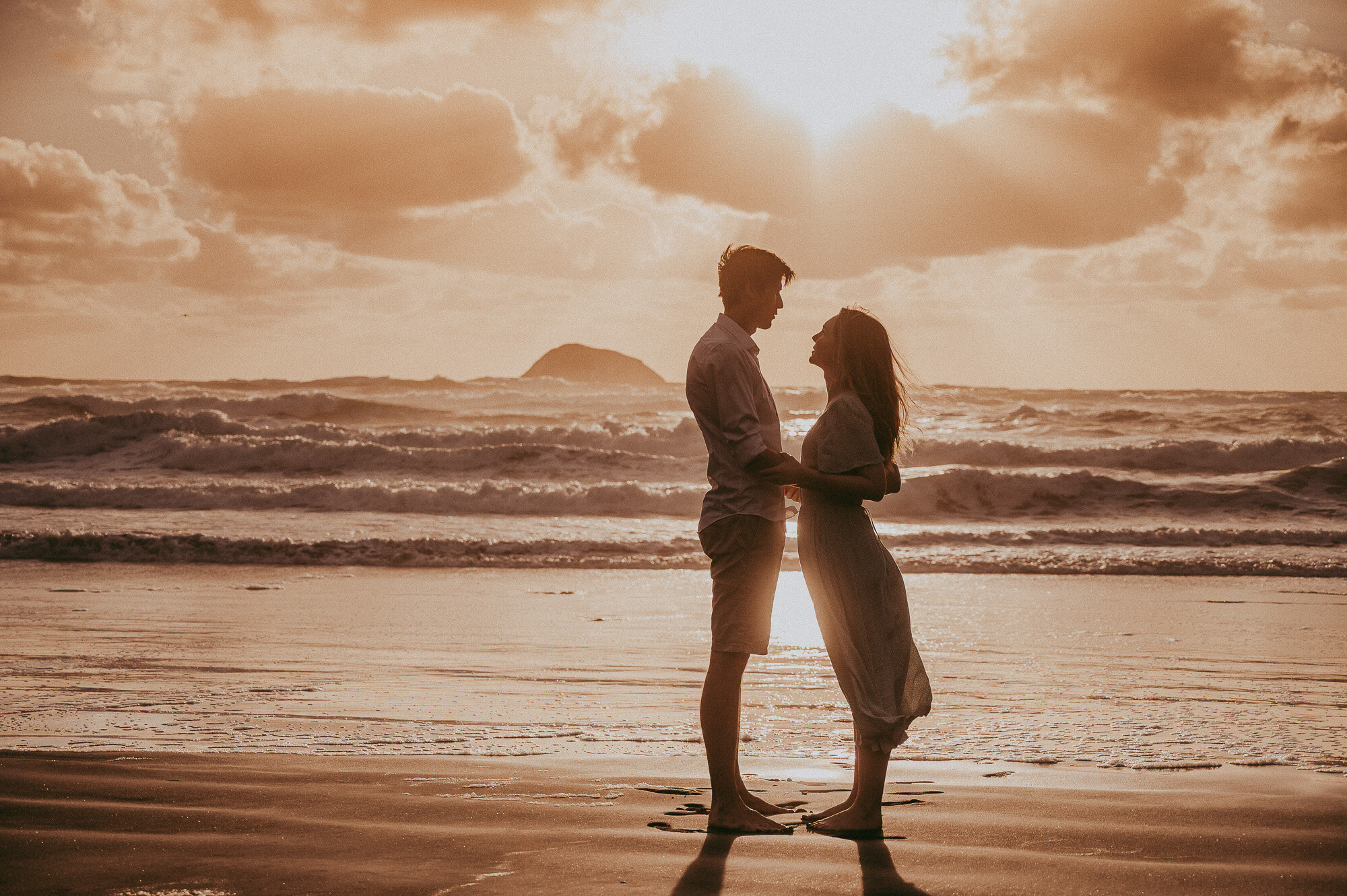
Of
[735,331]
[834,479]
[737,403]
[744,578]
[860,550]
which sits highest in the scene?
[735,331]

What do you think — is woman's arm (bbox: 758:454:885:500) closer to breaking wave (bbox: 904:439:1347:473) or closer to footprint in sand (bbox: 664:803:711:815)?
footprint in sand (bbox: 664:803:711:815)

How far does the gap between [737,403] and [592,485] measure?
53.6 feet

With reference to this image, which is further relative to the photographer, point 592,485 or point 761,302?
point 592,485

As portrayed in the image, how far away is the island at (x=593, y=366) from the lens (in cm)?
6138

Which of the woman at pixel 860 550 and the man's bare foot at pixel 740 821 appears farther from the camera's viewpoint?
the woman at pixel 860 550

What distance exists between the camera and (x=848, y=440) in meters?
3.43

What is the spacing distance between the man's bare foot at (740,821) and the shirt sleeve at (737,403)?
41.2 inches

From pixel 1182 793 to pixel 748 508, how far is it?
1.76m

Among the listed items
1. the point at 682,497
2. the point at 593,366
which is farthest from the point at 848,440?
the point at 593,366

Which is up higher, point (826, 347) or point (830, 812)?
point (826, 347)

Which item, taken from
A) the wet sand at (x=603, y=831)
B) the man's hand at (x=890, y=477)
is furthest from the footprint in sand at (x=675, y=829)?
the man's hand at (x=890, y=477)

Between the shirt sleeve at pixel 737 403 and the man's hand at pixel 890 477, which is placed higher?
the shirt sleeve at pixel 737 403

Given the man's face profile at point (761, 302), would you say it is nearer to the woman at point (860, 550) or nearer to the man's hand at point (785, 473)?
the woman at point (860, 550)

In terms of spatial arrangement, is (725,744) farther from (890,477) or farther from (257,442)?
(257,442)
